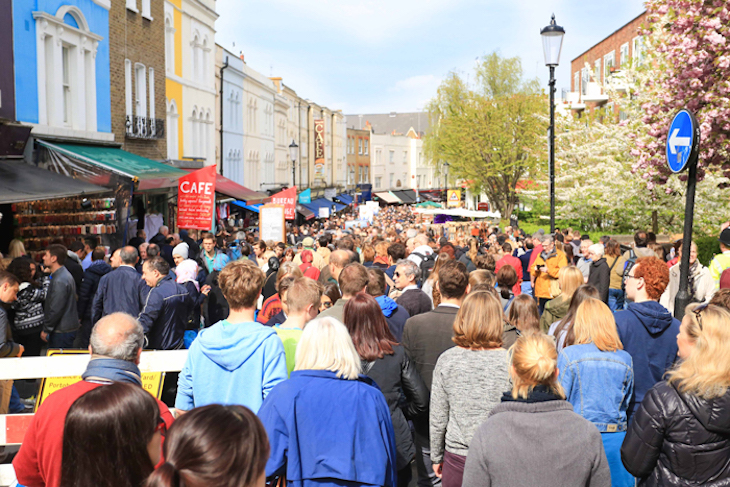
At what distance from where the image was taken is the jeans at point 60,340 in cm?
849

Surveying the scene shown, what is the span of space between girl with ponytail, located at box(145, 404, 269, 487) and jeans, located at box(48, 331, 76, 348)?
23.6 ft

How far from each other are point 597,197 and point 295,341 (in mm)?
22105

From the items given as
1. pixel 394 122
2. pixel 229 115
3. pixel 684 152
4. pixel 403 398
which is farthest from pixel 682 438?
pixel 394 122

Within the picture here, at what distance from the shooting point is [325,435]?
3.48m

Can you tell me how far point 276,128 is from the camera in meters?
46.0

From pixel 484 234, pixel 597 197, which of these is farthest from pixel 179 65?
pixel 597 197

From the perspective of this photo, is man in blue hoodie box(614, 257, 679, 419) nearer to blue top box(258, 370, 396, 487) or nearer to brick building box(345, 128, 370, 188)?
blue top box(258, 370, 396, 487)

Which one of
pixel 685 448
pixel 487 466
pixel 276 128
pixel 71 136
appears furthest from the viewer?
pixel 276 128

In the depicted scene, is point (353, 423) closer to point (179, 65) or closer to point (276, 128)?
point (179, 65)

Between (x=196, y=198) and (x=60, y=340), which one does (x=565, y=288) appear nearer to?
(x=60, y=340)

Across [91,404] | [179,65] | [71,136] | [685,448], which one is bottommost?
[685,448]

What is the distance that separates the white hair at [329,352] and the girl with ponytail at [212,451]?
1.47 m

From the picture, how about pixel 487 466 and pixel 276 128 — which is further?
pixel 276 128

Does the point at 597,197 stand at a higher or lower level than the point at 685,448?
higher
